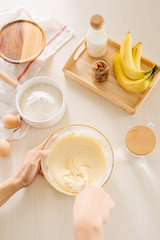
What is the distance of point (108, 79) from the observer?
1098 millimetres

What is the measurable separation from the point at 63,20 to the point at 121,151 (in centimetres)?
61

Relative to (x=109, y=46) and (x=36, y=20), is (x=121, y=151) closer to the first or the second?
(x=109, y=46)

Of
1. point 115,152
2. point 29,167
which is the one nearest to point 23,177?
point 29,167

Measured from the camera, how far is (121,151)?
1.03 metres

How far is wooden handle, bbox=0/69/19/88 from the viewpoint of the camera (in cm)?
104

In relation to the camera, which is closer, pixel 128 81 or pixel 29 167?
pixel 29 167

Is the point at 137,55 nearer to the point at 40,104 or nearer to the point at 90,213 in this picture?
the point at 40,104

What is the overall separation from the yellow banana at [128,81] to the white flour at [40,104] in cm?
23

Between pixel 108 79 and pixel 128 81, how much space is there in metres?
0.09

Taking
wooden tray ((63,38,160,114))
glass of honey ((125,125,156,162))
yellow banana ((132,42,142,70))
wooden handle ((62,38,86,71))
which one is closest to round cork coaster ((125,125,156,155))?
glass of honey ((125,125,156,162))

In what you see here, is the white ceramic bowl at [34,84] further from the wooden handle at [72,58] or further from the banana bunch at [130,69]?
the banana bunch at [130,69]

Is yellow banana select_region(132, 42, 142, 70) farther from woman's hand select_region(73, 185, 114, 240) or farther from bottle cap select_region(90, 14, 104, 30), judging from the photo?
woman's hand select_region(73, 185, 114, 240)

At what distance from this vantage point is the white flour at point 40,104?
1005 mm

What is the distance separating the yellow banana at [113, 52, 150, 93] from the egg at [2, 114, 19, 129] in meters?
0.41
